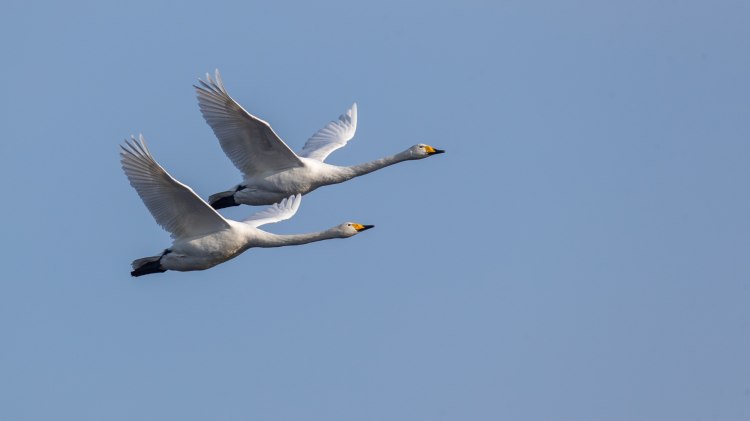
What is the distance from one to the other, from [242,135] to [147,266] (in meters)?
4.23

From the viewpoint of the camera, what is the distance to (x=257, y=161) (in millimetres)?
40688

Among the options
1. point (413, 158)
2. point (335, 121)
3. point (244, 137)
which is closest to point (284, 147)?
point (244, 137)

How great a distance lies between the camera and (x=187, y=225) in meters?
36.6

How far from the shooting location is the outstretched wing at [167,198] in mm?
35469

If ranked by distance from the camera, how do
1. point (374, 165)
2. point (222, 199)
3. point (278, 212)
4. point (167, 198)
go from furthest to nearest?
point (374, 165) < point (278, 212) < point (222, 199) < point (167, 198)

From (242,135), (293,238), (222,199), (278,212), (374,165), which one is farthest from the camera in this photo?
(374,165)

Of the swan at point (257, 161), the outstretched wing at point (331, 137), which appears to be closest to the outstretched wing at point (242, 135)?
the swan at point (257, 161)

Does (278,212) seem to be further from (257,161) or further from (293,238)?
(293,238)

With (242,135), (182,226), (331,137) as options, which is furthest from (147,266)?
(331,137)

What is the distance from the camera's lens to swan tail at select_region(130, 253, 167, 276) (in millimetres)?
37312

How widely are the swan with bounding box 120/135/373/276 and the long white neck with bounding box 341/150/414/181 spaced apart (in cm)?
417

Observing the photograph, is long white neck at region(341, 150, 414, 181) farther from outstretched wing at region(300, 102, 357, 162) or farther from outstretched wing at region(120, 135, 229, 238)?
outstretched wing at region(120, 135, 229, 238)

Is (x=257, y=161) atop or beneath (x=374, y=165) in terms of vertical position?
atop

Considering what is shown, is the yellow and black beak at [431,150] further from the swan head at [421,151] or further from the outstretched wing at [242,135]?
the outstretched wing at [242,135]
